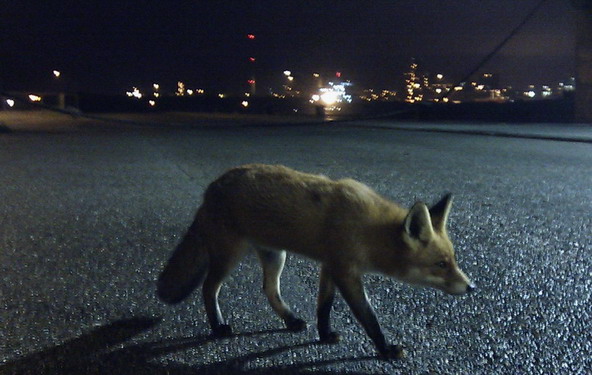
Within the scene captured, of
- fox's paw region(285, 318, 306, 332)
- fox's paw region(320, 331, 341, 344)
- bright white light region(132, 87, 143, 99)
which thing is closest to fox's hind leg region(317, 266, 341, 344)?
fox's paw region(320, 331, 341, 344)

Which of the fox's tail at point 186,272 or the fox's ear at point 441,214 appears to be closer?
the fox's ear at point 441,214

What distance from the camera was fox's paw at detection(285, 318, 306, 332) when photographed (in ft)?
12.6

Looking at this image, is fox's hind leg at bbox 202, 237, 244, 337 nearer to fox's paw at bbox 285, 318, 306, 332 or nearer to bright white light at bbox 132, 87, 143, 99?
fox's paw at bbox 285, 318, 306, 332

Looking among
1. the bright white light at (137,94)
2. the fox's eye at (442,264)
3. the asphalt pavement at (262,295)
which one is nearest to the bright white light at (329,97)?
the bright white light at (137,94)

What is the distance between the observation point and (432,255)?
132 inches

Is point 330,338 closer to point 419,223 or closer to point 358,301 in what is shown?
point 358,301

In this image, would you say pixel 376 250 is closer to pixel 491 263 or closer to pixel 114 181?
pixel 491 263

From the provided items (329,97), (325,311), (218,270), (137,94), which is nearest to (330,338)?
(325,311)

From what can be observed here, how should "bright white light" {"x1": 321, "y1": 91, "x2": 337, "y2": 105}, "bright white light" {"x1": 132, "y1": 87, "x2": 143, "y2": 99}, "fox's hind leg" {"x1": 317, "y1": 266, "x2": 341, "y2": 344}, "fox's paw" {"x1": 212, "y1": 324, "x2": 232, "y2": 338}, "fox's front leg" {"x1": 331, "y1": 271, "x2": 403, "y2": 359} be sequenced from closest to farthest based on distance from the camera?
1. "fox's front leg" {"x1": 331, "y1": 271, "x2": 403, "y2": 359}
2. "fox's hind leg" {"x1": 317, "y1": 266, "x2": 341, "y2": 344}
3. "fox's paw" {"x1": 212, "y1": 324, "x2": 232, "y2": 338}
4. "bright white light" {"x1": 321, "y1": 91, "x2": 337, "y2": 105}
5. "bright white light" {"x1": 132, "y1": 87, "x2": 143, "y2": 99}

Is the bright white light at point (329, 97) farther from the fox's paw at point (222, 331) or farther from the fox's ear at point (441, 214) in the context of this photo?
the fox's ear at point (441, 214)

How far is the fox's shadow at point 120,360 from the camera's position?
3275 millimetres

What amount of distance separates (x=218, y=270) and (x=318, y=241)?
61 cm

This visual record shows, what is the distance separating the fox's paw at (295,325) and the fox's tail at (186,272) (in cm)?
56

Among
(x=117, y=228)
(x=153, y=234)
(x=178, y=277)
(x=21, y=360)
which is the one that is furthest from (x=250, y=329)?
(x=117, y=228)
